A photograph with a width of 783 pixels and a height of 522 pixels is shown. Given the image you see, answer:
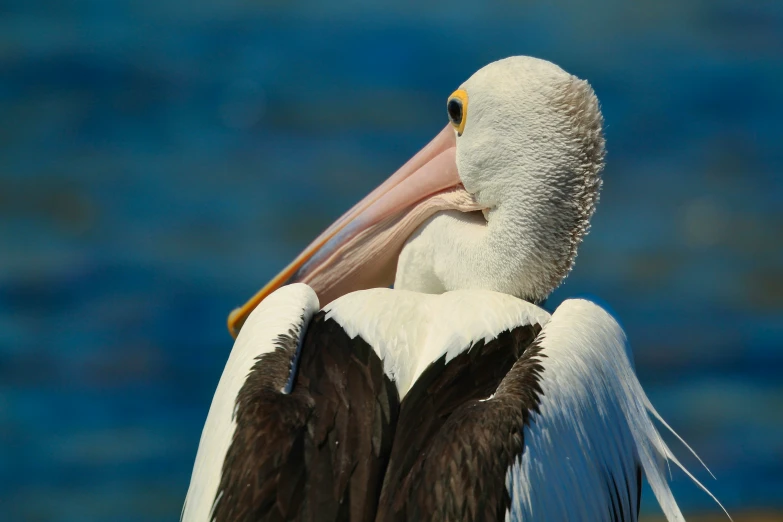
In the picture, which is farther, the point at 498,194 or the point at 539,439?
the point at 498,194

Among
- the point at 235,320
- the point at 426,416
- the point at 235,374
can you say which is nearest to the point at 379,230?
the point at 235,320

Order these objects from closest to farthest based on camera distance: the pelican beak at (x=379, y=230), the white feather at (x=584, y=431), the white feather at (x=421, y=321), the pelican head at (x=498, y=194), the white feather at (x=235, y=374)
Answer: the white feather at (x=584, y=431), the white feather at (x=235, y=374), the white feather at (x=421, y=321), the pelican head at (x=498, y=194), the pelican beak at (x=379, y=230)

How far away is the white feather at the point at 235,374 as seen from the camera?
365cm

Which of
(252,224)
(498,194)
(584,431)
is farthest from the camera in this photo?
(252,224)

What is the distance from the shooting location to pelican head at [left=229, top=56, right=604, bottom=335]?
4113 mm

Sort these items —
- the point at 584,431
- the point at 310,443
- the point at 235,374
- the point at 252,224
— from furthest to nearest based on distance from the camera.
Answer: the point at 252,224 → the point at 235,374 → the point at 584,431 → the point at 310,443

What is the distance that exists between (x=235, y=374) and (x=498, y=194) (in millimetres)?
1097

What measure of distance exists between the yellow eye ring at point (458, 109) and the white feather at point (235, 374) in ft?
2.65

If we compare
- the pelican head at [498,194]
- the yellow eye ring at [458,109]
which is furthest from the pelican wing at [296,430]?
the yellow eye ring at [458,109]

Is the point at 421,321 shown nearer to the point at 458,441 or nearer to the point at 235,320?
the point at 458,441

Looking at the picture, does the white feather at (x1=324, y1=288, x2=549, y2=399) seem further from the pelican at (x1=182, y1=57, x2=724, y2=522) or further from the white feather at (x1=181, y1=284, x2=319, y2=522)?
the white feather at (x1=181, y1=284, x2=319, y2=522)

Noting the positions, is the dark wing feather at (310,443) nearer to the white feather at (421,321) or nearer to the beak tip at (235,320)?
the white feather at (421,321)

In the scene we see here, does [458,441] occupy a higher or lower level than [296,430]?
lower

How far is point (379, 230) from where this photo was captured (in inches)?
181
